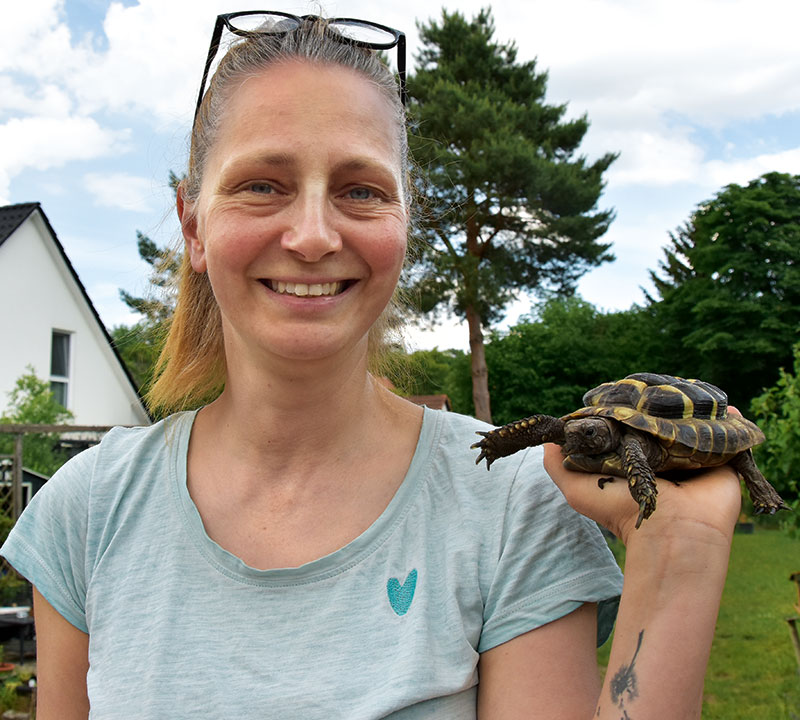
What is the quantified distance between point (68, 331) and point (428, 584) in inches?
645

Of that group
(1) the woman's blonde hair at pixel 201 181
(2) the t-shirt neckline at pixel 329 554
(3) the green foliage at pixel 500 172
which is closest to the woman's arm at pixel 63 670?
(2) the t-shirt neckline at pixel 329 554

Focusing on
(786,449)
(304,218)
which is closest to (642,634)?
(304,218)

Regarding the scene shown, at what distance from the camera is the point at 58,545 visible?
1.89 metres

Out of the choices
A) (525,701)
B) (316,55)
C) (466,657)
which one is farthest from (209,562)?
(316,55)

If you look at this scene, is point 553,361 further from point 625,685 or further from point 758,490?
point 625,685

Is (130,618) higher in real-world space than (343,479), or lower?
lower

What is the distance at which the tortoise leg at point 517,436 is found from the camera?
184 cm

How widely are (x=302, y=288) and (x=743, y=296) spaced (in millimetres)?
30828

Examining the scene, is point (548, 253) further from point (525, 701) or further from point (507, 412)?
point (525, 701)

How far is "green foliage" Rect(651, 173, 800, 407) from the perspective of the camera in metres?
28.2

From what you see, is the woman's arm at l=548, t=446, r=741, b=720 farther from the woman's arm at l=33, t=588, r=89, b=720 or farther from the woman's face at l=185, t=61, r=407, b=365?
the woman's arm at l=33, t=588, r=89, b=720

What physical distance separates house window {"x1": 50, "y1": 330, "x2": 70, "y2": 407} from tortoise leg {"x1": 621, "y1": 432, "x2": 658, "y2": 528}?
16198 millimetres

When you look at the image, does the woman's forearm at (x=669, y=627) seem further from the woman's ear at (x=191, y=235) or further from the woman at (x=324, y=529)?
the woman's ear at (x=191, y=235)

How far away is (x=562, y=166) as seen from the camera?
23.2 m
